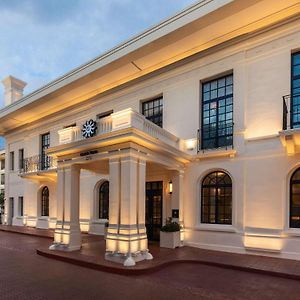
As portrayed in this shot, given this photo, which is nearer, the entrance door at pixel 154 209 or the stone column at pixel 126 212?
the stone column at pixel 126 212

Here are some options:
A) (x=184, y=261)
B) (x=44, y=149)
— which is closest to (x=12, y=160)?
(x=44, y=149)

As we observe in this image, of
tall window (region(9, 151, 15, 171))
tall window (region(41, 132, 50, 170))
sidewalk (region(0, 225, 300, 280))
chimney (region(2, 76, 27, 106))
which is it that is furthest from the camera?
tall window (region(9, 151, 15, 171))

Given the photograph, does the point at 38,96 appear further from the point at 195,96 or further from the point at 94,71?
the point at 195,96

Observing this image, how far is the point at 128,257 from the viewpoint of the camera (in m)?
8.66

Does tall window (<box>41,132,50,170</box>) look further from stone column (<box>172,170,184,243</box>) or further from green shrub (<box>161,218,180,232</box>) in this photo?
green shrub (<box>161,218,180,232</box>)

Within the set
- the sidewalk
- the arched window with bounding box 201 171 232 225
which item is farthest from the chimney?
the arched window with bounding box 201 171 232 225

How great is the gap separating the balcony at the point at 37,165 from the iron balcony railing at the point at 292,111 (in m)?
13.1

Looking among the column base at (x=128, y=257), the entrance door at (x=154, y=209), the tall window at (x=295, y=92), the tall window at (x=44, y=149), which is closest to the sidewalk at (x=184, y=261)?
the column base at (x=128, y=257)

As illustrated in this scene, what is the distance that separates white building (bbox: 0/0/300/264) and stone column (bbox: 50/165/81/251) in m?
0.04

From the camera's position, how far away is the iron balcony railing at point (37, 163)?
62.1 feet

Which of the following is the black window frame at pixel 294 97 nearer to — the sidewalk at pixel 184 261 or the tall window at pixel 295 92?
the tall window at pixel 295 92

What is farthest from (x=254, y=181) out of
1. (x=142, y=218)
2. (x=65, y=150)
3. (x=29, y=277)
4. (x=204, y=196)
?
(x=29, y=277)

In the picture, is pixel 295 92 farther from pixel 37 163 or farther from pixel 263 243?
pixel 37 163

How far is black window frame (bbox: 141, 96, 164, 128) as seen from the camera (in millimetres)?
13812
